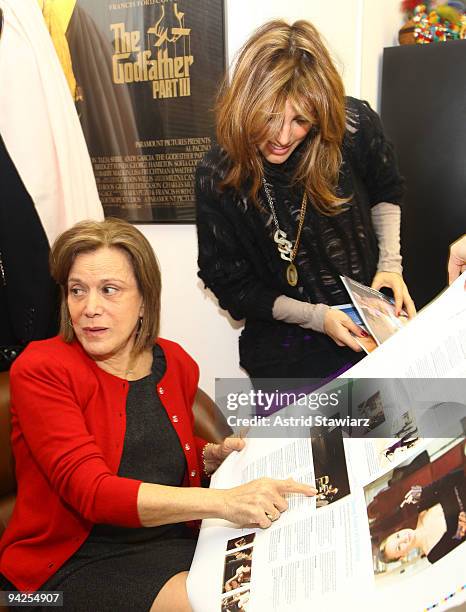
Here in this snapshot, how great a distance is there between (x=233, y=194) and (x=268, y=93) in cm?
29

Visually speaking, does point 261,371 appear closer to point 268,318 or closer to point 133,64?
point 268,318

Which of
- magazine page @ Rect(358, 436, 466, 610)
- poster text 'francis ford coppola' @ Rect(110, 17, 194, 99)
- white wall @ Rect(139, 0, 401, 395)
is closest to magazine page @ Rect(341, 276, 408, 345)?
magazine page @ Rect(358, 436, 466, 610)

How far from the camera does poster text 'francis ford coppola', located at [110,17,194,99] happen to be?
2066 mm

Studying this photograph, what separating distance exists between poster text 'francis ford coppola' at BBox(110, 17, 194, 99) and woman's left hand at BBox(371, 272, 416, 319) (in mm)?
976

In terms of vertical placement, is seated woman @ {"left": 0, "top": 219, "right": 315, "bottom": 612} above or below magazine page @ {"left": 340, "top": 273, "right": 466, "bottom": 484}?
below

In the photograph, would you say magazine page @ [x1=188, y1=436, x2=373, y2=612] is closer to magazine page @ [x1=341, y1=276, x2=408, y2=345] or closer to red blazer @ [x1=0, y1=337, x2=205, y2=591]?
red blazer @ [x1=0, y1=337, x2=205, y2=591]

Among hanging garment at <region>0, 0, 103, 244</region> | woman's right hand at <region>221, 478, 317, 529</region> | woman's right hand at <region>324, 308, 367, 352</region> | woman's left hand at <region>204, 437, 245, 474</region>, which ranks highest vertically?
hanging garment at <region>0, 0, 103, 244</region>

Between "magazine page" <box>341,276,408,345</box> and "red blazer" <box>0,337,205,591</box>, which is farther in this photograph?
"magazine page" <box>341,276,408,345</box>

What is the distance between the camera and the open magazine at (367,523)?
29.4 inches

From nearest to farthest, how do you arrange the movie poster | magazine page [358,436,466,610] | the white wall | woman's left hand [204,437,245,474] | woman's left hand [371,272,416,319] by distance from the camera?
magazine page [358,436,466,610] → woman's left hand [204,437,245,474] → woman's left hand [371,272,416,319] → the movie poster → the white wall

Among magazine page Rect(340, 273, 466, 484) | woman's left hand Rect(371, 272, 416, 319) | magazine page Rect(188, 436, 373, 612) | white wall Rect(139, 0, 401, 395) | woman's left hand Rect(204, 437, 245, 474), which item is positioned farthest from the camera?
white wall Rect(139, 0, 401, 395)

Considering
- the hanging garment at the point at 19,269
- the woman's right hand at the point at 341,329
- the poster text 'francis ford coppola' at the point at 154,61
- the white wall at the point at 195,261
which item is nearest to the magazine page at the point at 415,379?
the woman's right hand at the point at 341,329

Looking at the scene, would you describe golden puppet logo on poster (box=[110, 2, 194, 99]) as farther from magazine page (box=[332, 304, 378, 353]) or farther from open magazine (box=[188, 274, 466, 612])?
open magazine (box=[188, 274, 466, 612])

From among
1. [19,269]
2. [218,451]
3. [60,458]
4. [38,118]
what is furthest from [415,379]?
[38,118]
